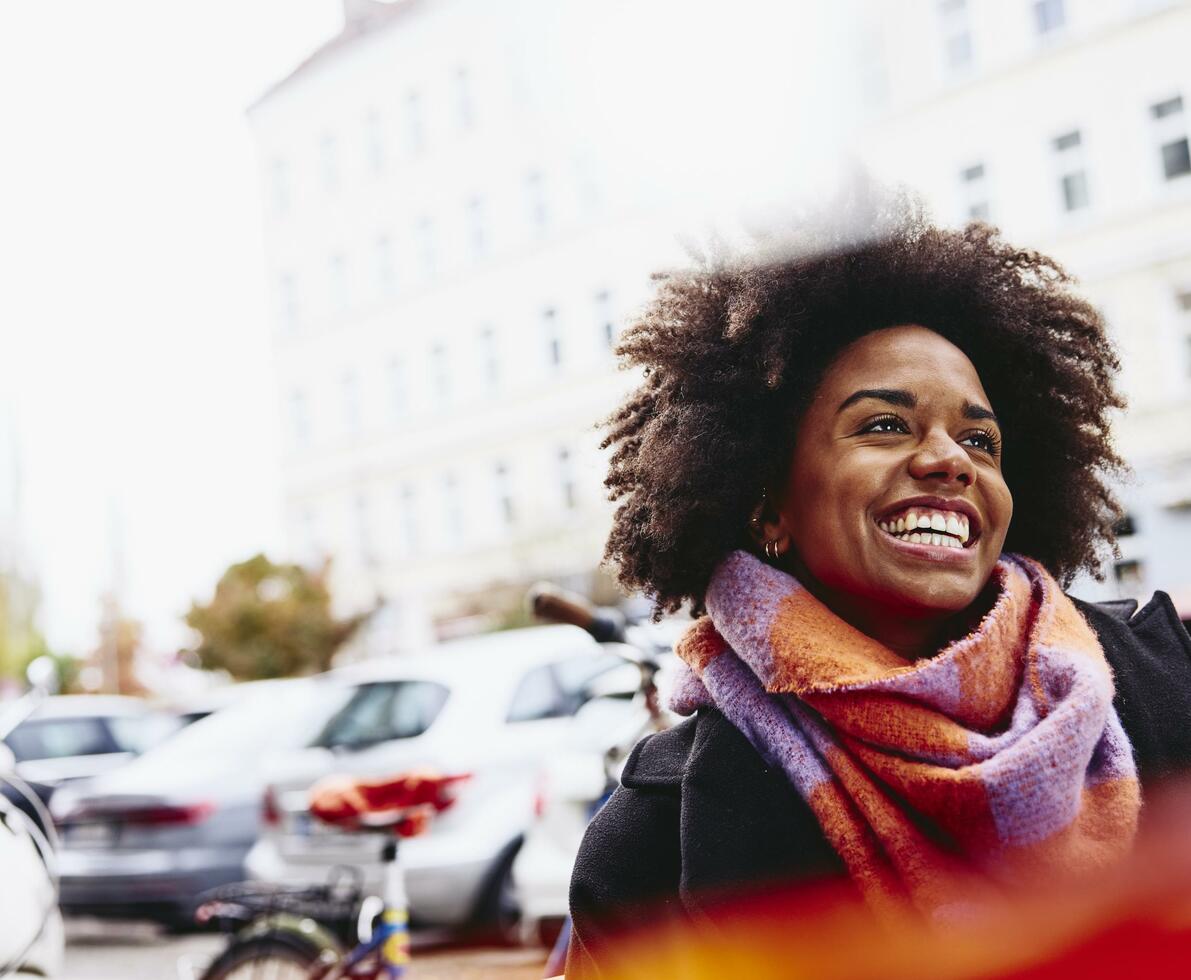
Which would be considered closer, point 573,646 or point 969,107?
point 573,646

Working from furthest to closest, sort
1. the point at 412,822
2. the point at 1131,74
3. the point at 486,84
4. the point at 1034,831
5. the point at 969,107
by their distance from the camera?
the point at 486,84 → the point at 969,107 → the point at 1131,74 → the point at 412,822 → the point at 1034,831

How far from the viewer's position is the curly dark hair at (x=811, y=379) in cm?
226

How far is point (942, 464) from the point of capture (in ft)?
6.54

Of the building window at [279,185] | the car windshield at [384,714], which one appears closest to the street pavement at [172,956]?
the car windshield at [384,714]

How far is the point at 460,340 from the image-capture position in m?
30.5

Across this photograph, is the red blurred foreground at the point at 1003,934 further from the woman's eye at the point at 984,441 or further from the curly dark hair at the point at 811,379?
the curly dark hair at the point at 811,379

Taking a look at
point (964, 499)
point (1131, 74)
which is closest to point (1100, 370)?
point (964, 499)

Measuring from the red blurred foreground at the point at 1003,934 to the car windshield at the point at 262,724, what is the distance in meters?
6.51

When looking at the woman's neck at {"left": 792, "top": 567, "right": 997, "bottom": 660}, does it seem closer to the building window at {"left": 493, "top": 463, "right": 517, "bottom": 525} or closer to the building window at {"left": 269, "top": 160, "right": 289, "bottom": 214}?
the building window at {"left": 493, "top": 463, "right": 517, "bottom": 525}

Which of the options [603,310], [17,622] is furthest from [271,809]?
[17,622]

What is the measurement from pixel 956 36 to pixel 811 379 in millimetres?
21071

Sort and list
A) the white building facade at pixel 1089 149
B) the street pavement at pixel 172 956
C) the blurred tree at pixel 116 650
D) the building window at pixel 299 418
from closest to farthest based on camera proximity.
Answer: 1. the street pavement at pixel 172 956
2. the white building facade at pixel 1089 149
3. the building window at pixel 299 418
4. the blurred tree at pixel 116 650

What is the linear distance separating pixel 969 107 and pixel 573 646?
16.2 metres

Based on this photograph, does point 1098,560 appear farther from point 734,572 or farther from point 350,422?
point 350,422
